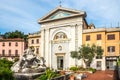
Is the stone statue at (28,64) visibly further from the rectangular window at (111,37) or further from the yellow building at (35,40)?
the yellow building at (35,40)

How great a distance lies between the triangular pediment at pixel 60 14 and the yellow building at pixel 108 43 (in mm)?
5497

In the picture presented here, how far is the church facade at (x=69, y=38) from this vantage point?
3912 centimetres

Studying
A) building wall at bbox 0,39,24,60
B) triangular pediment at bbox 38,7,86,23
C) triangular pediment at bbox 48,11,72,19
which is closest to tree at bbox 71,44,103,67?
triangular pediment at bbox 38,7,86,23

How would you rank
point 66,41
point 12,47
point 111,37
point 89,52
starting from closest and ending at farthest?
point 89,52 → point 111,37 → point 66,41 → point 12,47

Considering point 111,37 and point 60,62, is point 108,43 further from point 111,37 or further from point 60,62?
point 60,62

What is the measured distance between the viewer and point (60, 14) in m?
45.7

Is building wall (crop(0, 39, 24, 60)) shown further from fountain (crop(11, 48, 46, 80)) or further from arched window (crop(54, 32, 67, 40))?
fountain (crop(11, 48, 46, 80))

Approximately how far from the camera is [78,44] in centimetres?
4241

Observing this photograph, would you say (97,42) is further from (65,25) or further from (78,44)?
(65,25)

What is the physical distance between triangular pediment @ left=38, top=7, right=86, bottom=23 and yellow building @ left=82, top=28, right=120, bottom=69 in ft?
18.0

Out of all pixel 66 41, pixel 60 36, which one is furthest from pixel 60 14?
pixel 66 41

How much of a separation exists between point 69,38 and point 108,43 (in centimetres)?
850

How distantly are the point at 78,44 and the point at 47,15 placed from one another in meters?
10.5

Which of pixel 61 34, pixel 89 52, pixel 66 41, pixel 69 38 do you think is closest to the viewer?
pixel 89 52
